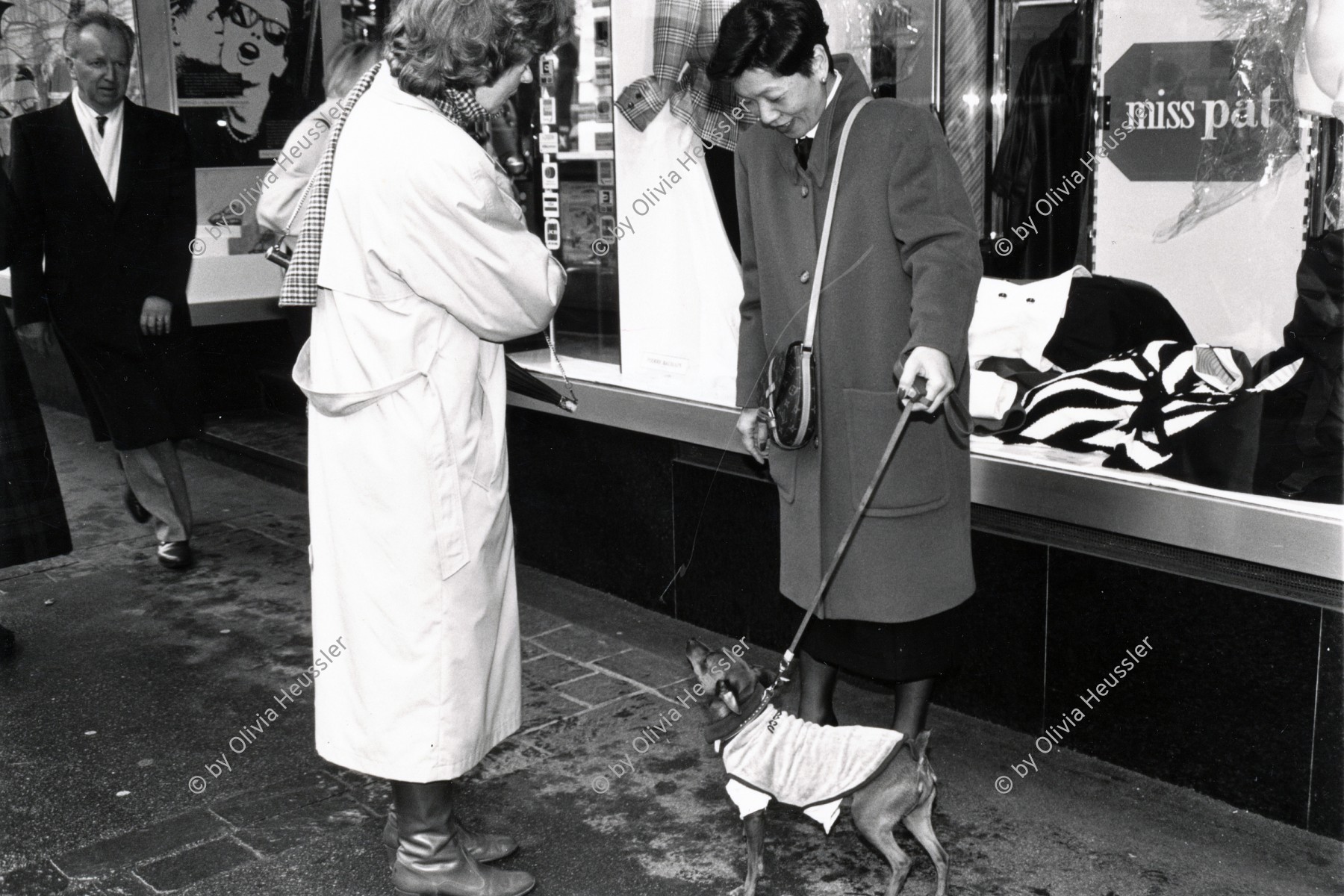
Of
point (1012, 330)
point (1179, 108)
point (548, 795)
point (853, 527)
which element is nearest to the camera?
point (853, 527)

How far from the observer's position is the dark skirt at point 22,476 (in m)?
5.20

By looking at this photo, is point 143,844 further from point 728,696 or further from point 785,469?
point 785,469

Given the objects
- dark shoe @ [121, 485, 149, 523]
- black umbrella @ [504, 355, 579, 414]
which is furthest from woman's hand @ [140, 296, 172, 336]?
black umbrella @ [504, 355, 579, 414]

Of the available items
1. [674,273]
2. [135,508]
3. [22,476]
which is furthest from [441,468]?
[135,508]

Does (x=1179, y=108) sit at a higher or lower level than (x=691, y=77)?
lower

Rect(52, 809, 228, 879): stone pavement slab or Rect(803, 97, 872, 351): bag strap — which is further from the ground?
Rect(803, 97, 872, 351): bag strap

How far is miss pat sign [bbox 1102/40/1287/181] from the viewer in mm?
3928

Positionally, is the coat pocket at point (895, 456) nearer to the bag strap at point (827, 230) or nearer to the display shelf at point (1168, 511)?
the bag strap at point (827, 230)

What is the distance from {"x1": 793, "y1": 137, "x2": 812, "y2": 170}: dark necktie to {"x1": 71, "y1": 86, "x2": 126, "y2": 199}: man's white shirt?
3764 millimetres

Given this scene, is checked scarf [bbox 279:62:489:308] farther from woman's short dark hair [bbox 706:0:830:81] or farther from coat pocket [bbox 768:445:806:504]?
coat pocket [bbox 768:445:806:504]

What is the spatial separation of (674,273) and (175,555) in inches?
99.4

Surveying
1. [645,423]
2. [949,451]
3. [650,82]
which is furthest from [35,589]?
[949,451]

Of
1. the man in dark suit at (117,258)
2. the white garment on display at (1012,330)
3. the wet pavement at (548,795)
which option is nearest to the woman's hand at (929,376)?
the wet pavement at (548,795)

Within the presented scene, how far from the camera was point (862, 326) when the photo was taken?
3193 mm
